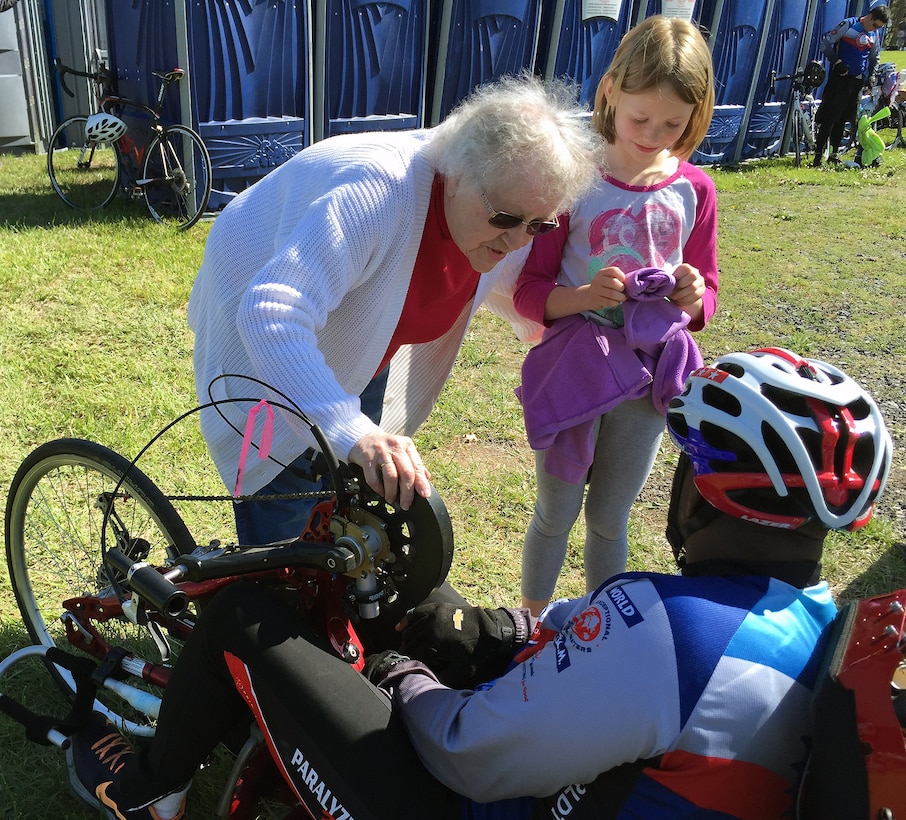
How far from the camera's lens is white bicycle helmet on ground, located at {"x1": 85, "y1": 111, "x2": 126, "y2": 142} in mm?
7531

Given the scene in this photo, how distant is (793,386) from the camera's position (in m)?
1.62

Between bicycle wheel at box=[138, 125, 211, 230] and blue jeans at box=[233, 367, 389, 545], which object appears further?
bicycle wheel at box=[138, 125, 211, 230]

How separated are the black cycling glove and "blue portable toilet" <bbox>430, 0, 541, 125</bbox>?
789cm

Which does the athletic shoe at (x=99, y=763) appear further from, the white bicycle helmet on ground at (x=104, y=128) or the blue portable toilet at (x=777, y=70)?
the blue portable toilet at (x=777, y=70)

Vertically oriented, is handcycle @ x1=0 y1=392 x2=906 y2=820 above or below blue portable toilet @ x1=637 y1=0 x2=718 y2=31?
below

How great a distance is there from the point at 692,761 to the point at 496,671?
66 centimetres

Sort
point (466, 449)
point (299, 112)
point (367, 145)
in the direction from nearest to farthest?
point (367, 145), point (466, 449), point (299, 112)

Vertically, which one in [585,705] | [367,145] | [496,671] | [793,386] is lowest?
[496,671]

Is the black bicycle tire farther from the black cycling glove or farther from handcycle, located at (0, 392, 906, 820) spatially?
the black cycling glove

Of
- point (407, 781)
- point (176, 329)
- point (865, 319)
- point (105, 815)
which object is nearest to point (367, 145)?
point (407, 781)

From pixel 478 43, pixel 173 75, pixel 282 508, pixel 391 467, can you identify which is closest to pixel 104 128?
pixel 173 75

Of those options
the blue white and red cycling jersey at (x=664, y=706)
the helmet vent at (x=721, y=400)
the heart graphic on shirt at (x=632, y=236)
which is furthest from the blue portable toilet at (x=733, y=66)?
the blue white and red cycling jersey at (x=664, y=706)

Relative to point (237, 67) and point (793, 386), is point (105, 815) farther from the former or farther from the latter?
point (237, 67)

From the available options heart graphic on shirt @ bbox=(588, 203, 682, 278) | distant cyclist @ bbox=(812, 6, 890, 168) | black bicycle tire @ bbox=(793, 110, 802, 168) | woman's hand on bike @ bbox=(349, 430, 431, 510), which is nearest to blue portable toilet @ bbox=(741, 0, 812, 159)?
black bicycle tire @ bbox=(793, 110, 802, 168)
